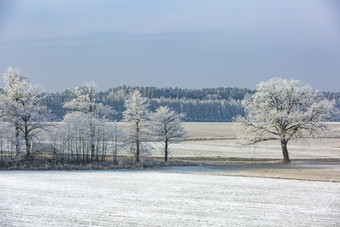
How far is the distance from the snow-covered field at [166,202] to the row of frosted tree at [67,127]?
15.5 metres

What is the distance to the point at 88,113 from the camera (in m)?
51.6

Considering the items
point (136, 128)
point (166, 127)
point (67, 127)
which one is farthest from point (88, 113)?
point (166, 127)

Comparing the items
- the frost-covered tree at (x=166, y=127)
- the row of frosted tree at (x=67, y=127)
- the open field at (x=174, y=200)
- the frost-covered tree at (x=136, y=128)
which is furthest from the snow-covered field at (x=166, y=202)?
the frost-covered tree at (x=166, y=127)

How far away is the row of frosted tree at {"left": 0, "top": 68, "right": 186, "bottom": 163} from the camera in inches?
1833

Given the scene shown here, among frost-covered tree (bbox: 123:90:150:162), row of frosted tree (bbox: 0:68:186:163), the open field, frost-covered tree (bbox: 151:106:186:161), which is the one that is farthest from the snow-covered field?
frost-covered tree (bbox: 151:106:186:161)

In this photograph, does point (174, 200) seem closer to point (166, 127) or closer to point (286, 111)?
point (286, 111)

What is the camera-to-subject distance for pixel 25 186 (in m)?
26.8

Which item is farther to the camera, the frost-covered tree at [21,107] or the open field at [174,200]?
the frost-covered tree at [21,107]

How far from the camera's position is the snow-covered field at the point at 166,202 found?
17672 mm

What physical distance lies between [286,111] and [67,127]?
28.5 metres

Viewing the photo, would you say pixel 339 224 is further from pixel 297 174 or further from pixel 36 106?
pixel 36 106

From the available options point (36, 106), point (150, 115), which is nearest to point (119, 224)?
point (36, 106)

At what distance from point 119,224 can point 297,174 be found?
942 inches

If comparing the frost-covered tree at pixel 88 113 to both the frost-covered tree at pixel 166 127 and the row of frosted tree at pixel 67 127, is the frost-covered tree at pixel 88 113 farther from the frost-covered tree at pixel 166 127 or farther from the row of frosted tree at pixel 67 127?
the frost-covered tree at pixel 166 127
